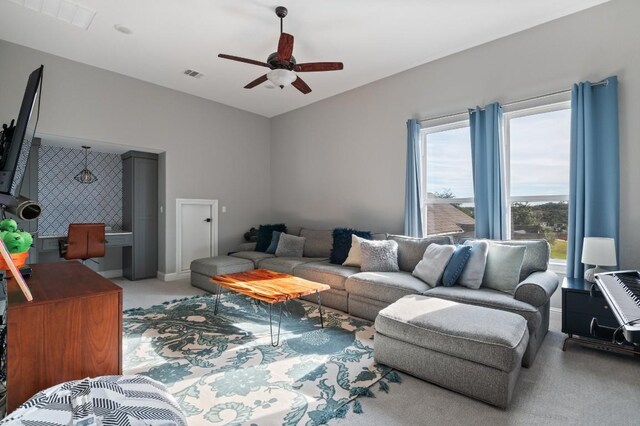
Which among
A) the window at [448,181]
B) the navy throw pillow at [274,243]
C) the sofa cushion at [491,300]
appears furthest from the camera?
the navy throw pillow at [274,243]

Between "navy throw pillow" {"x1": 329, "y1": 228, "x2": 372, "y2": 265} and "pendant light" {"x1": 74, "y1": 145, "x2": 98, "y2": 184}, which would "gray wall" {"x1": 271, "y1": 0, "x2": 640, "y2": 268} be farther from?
"pendant light" {"x1": 74, "y1": 145, "x2": 98, "y2": 184}

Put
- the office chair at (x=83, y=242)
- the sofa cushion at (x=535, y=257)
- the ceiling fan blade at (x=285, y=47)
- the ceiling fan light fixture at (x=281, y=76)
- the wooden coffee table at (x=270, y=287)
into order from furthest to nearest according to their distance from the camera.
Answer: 1. the office chair at (x=83, y=242)
2. the ceiling fan light fixture at (x=281, y=76)
3. the sofa cushion at (x=535, y=257)
4. the ceiling fan blade at (x=285, y=47)
5. the wooden coffee table at (x=270, y=287)

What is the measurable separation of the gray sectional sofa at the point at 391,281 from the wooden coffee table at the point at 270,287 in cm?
46

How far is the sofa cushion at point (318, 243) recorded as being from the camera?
484 cm

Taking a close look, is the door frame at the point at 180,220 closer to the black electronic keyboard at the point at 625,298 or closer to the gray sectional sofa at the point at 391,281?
the gray sectional sofa at the point at 391,281

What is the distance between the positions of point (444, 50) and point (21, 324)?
442 centimetres

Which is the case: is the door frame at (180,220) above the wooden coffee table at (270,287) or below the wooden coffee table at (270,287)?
above

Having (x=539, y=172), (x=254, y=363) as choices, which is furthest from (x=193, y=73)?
(x=539, y=172)

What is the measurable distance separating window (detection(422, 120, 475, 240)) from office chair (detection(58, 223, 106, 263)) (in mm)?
4385

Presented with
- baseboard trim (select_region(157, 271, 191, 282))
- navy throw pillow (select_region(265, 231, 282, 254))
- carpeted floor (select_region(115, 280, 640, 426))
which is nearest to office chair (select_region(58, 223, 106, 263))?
baseboard trim (select_region(157, 271, 191, 282))

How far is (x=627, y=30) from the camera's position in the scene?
2854mm

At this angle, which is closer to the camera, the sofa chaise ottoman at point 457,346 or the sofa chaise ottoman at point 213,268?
the sofa chaise ottoman at point 457,346

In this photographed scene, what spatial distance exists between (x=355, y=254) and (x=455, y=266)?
1.27 meters

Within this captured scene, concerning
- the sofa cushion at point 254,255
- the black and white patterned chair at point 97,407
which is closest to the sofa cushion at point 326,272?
the sofa cushion at point 254,255
